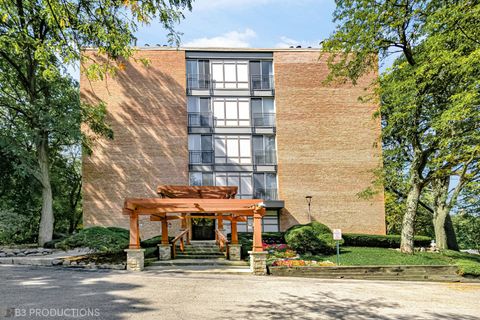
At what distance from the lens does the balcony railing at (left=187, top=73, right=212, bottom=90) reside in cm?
2588

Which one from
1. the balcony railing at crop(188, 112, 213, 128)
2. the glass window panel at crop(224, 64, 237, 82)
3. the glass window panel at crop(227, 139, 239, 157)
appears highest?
the glass window panel at crop(224, 64, 237, 82)

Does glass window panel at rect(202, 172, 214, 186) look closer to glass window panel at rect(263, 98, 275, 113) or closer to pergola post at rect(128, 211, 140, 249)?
glass window panel at rect(263, 98, 275, 113)

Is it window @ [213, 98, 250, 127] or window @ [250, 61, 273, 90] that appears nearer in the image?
window @ [213, 98, 250, 127]

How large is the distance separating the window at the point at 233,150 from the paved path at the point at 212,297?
45.1ft

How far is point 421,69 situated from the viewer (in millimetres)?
14648

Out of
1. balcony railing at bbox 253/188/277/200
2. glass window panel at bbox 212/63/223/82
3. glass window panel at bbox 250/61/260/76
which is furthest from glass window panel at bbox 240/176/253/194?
glass window panel at bbox 250/61/260/76

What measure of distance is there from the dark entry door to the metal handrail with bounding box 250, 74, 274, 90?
9.60 m

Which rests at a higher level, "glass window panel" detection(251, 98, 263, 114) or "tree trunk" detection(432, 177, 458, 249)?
"glass window panel" detection(251, 98, 263, 114)

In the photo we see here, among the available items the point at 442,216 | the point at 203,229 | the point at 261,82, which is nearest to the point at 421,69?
the point at 442,216

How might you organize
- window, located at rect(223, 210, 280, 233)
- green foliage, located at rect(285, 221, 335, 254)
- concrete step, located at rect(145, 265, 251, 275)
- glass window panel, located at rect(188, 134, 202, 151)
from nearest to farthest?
concrete step, located at rect(145, 265, 251, 275), green foliage, located at rect(285, 221, 335, 254), window, located at rect(223, 210, 280, 233), glass window panel, located at rect(188, 134, 202, 151)

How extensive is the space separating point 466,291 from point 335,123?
1577 cm

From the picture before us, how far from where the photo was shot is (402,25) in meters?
16.7

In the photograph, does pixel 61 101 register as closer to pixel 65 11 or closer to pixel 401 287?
pixel 65 11

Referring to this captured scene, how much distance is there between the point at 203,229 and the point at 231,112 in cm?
799
